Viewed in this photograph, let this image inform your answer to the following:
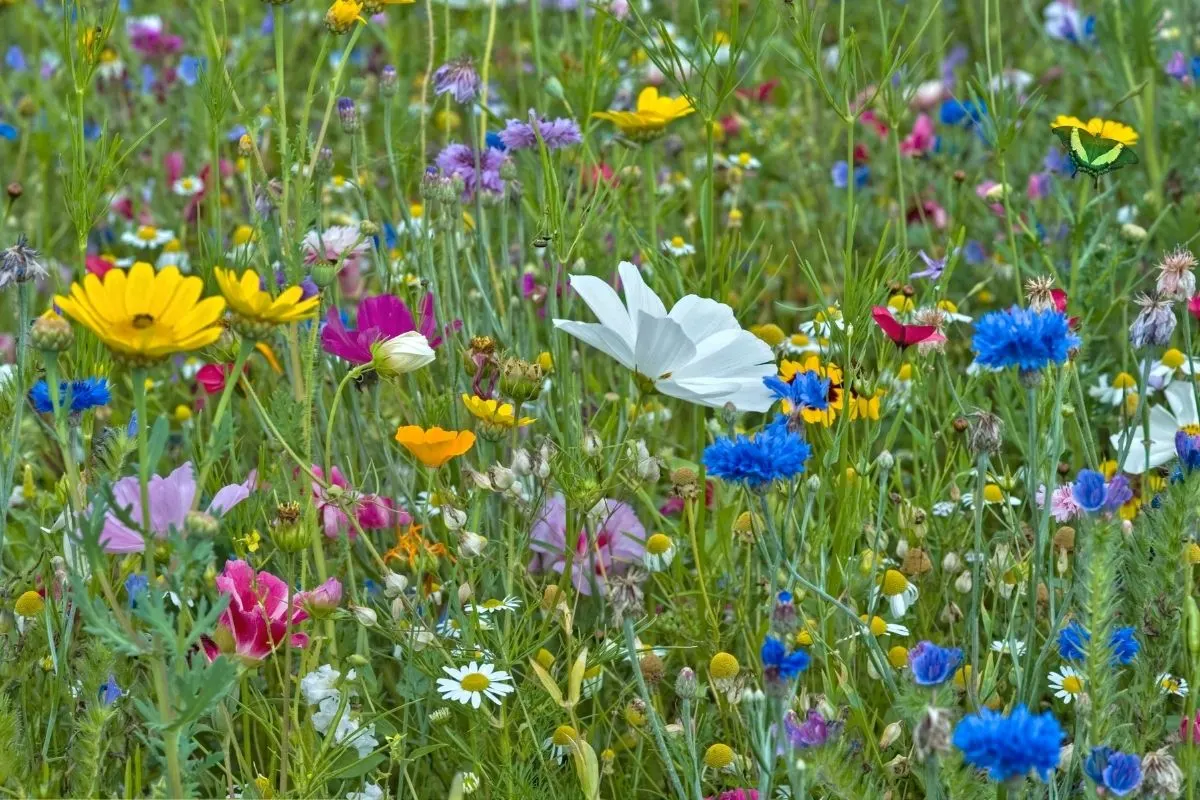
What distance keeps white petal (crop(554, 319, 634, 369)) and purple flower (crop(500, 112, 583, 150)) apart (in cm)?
47

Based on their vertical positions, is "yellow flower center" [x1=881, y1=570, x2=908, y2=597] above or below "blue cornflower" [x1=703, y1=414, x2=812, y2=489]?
below

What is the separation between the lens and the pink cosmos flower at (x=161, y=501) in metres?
1.26

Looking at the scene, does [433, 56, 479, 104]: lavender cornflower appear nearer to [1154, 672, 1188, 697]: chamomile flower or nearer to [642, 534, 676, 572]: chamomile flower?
[642, 534, 676, 572]: chamomile flower

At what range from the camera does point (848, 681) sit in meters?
1.34

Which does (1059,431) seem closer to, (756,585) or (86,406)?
(756,585)

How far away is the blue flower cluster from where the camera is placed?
1.22m

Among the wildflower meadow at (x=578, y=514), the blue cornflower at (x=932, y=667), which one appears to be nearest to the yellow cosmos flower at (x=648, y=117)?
the wildflower meadow at (x=578, y=514)

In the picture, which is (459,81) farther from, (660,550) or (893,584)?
(893,584)

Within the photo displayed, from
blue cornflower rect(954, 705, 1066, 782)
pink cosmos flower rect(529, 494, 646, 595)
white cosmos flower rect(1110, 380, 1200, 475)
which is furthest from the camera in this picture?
white cosmos flower rect(1110, 380, 1200, 475)

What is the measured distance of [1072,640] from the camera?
1.20m

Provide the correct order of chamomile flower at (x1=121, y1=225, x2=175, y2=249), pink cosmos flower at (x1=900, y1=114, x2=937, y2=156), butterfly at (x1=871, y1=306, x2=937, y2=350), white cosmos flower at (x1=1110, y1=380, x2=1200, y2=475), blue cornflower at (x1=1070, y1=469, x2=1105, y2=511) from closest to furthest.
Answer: blue cornflower at (x1=1070, y1=469, x2=1105, y2=511)
butterfly at (x1=871, y1=306, x2=937, y2=350)
white cosmos flower at (x1=1110, y1=380, x2=1200, y2=475)
chamomile flower at (x1=121, y1=225, x2=175, y2=249)
pink cosmos flower at (x1=900, y1=114, x2=937, y2=156)

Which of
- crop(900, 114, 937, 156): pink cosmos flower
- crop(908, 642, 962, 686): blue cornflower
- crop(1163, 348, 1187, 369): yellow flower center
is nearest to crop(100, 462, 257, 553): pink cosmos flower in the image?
crop(908, 642, 962, 686): blue cornflower

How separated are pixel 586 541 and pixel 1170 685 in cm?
61

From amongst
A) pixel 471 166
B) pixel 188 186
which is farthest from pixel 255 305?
pixel 188 186
